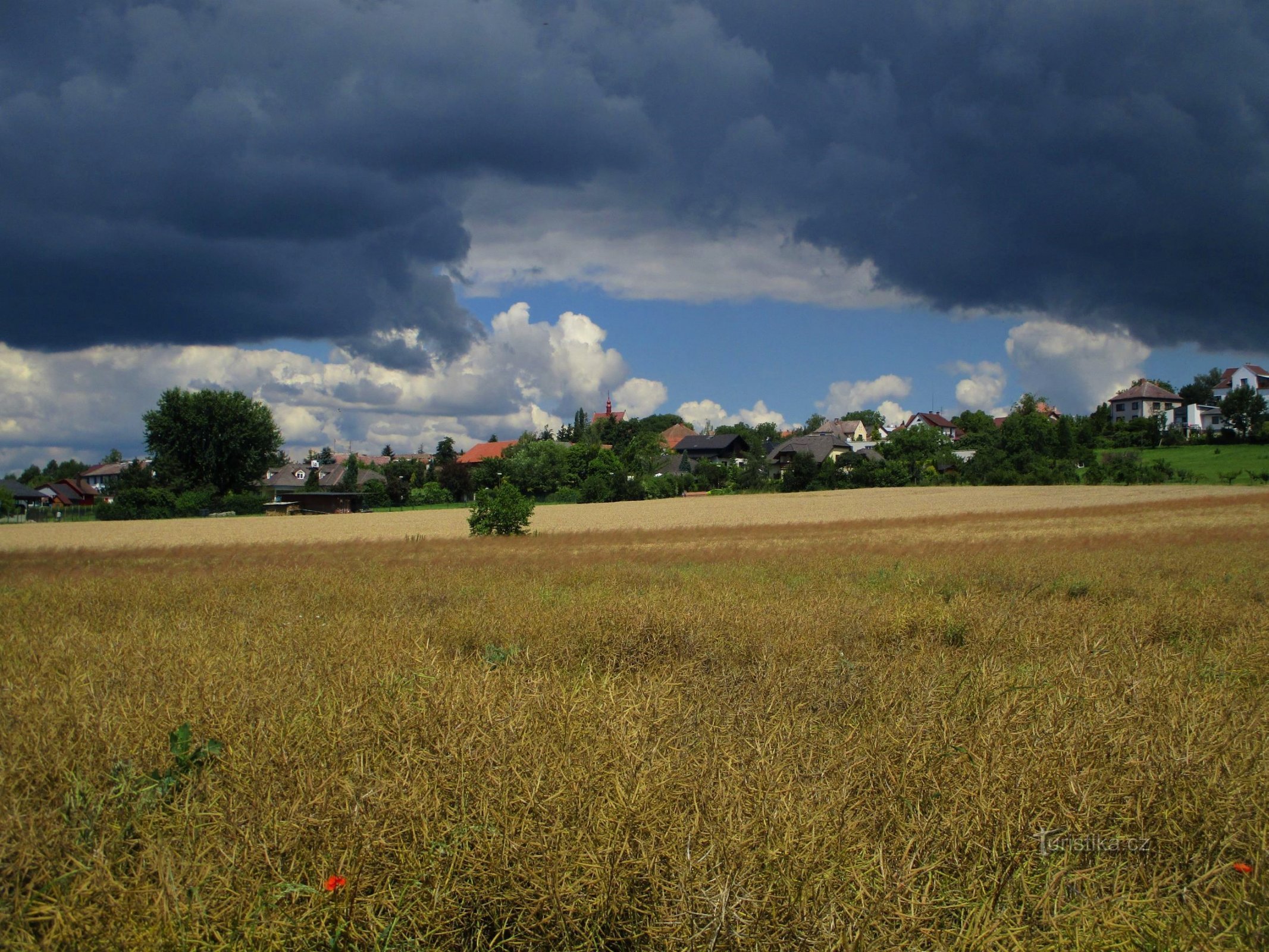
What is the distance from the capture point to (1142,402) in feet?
475

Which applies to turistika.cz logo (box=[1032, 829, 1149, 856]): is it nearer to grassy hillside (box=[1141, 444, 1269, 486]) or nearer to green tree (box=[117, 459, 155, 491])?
grassy hillside (box=[1141, 444, 1269, 486])

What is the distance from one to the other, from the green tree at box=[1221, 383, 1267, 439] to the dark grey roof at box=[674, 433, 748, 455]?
67065 millimetres

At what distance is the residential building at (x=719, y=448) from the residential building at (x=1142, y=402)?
71.8 meters

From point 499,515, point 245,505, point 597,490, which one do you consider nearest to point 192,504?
point 245,505

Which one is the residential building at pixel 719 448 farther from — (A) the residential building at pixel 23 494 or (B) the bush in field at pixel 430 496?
(A) the residential building at pixel 23 494

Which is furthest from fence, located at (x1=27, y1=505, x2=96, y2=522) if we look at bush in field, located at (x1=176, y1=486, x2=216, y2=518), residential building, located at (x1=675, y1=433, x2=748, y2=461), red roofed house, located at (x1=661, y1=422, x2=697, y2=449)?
red roofed house, located at (x1=661, y1=422, x2=697, y2=449)

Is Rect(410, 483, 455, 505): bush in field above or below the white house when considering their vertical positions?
below

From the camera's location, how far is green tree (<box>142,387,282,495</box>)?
265 feet

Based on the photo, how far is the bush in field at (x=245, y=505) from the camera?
6962cm

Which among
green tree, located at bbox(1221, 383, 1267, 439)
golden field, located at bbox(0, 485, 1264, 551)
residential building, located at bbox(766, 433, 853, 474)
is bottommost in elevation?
golden field, located at bbox(0, 485, 1264, 551)

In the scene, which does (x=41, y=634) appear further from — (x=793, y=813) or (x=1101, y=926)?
(x=1101, y=926)

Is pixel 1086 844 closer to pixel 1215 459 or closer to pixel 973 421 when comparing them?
pixel 1215 459

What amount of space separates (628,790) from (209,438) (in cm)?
9158

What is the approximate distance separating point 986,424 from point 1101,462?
6403cm
